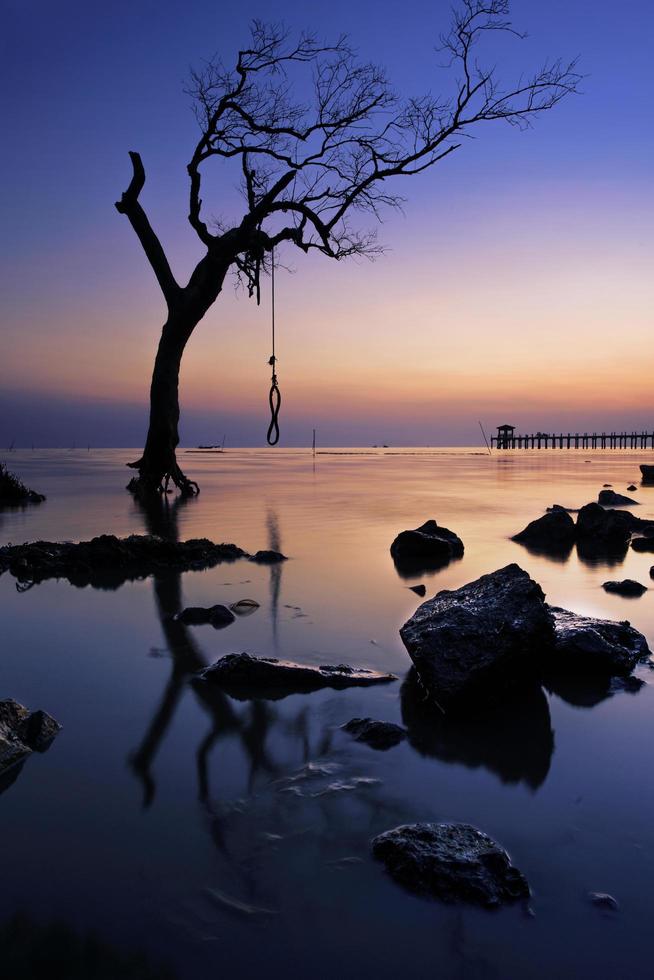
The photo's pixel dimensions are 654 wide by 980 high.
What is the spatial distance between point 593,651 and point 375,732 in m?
1.62

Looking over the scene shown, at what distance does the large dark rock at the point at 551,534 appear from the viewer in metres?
9.28

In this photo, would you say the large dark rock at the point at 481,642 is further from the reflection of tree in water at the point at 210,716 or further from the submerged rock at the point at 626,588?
the submerged rock at the point at 626,588

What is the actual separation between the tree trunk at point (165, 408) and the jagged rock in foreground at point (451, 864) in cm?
1584

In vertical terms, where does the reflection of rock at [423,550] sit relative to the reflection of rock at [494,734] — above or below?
above

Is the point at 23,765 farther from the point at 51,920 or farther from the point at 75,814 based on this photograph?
the point at 51,920

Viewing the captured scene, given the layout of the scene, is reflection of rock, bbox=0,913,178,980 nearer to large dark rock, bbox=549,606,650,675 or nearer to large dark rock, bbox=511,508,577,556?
large dark rock, bbox=549,606,650,675

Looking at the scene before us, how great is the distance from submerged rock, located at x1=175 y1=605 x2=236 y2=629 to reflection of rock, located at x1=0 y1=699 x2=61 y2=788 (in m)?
1.91

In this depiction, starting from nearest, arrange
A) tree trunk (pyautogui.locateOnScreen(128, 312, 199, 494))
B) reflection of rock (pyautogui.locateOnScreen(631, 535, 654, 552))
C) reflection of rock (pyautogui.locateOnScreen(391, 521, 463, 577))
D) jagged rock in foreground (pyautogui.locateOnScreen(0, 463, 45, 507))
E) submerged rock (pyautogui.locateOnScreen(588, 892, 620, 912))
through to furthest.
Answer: submerged rock (pyautogui.locateOnScreen(588, 892, 620, 912)) → reflection of rock (pyautogui.locateOnScreen(391, 521, 463, 577)) → reflection of rock (pyautogui.locateOnScreen(631, 535, 654, 552)) → jagged rock in foreground (pyautogui.locateOnScreen(0, 463, 45, 507)) → tree trunk (pyautogui.locateOnScreen(128, 312, 199, 494))

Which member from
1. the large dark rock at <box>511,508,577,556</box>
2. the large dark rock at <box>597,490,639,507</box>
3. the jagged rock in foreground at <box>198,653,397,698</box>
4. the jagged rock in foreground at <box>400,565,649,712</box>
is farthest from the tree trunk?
the jagged rock in foreground at <box>400,565,649,712</box>

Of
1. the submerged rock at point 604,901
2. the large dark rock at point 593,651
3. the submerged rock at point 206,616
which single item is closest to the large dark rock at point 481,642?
the large dark rock at point 593,651

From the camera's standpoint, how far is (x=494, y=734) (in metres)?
3.09

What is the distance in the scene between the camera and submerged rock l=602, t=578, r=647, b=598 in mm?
6047

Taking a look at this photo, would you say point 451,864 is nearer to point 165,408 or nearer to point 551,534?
point 551,534

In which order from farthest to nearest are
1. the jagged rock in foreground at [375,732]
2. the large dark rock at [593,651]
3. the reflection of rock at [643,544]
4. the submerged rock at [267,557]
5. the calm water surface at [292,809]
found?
the reflection of rock at [643,544], the submerged rock at [267,557], the large dark rock at [593,651], the jagged rock in foreground at [375,732], the calm water surface at [292,809]
